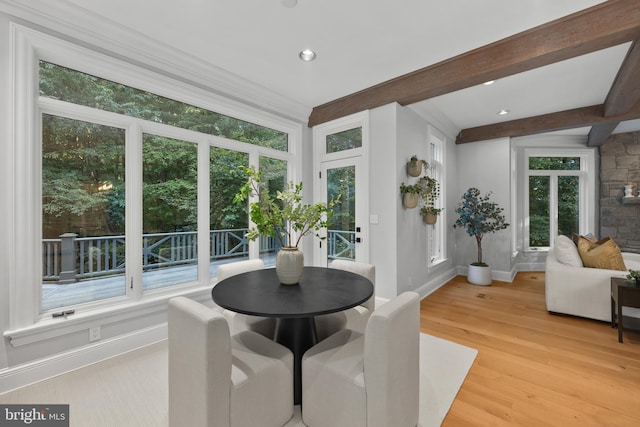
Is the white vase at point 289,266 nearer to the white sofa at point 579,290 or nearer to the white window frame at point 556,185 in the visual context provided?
the white sofa at point 579,290

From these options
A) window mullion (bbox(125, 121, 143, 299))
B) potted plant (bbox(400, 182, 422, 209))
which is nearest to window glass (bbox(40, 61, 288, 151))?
window mullion (bbox(125, 121, 143, 299))

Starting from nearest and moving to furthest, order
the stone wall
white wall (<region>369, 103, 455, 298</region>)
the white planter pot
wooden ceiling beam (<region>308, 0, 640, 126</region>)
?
wooden ceiling beam (<region>308, 0, 640, 126</region>) → white wall (<region>369, 103, 455, 298</region>) → the white planter pot → the stone wall

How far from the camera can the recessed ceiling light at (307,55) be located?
8.66 feet

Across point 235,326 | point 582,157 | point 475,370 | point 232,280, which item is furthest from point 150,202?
point 582,157

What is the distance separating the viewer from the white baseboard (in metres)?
1.92

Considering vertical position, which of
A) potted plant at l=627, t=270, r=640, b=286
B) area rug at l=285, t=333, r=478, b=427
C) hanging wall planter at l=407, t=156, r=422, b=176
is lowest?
area rug at l=285, t=333, r=478, b=427

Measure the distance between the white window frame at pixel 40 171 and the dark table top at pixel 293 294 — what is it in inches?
46.1

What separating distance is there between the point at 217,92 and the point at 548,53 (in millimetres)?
3096

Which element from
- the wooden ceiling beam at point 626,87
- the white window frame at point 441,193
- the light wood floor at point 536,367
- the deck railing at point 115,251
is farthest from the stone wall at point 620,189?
the deck railing at point 115,251

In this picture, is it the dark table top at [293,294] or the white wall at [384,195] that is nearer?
the dark table top at [293,294]

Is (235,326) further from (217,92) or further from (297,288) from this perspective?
(217,92)

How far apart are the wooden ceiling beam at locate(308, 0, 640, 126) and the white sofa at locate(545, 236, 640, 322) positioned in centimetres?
225

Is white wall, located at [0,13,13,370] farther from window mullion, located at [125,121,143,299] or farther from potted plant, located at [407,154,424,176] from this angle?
potted plant, located at [407,154,424,176]

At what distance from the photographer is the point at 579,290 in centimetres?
310
